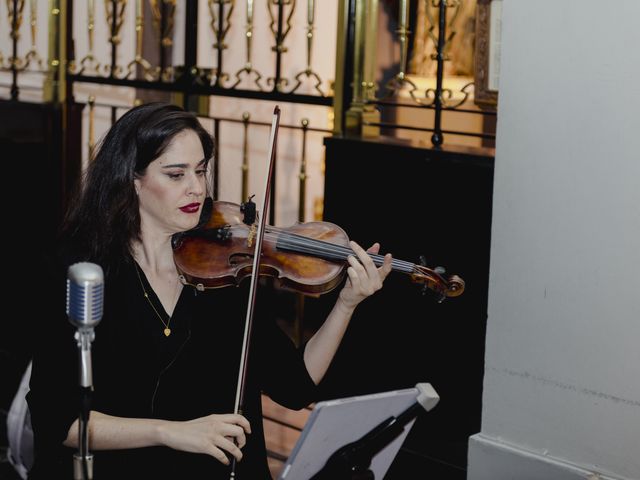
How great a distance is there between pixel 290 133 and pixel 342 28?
77.0 inches

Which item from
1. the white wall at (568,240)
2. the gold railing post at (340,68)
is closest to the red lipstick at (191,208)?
the white wall at (568,240)

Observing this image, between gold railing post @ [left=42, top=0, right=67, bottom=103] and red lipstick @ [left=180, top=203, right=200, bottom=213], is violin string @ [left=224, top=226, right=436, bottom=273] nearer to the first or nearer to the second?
red lipstick @ [left=180, top=203, right=200, bottom=213]

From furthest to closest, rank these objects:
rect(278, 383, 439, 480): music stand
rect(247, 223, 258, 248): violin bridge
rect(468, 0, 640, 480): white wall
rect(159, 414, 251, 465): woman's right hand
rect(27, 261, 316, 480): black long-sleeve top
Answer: rect(468, 0, 640, 480): white wall, rect(247, 223, 258, 248): violin bridge, rect(27, 261, 316, 480): black long-sleeve top, rect(159, 414, 251, 465): woman's right hand, rect(278, 383, 439, 480): music stand

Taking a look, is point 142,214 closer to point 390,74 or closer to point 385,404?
point 385,404

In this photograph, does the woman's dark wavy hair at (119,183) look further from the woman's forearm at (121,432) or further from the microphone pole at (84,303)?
the microphone pole at (84,303)

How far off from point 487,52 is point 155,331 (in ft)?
5.35

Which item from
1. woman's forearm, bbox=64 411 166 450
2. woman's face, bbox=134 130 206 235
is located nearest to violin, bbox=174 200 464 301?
woman's face, bbox=134 130 206 235

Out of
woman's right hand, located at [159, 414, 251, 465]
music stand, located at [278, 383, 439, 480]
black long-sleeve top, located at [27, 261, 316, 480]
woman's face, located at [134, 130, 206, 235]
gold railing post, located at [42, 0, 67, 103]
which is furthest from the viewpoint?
gold railing post, located at [42, 0, 67, 103]

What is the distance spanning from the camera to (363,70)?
3.89 metres

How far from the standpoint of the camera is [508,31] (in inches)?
114

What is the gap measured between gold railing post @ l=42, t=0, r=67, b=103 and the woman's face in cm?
274

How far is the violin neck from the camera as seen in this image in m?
2.39

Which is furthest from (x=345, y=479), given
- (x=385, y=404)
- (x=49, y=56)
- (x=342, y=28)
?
(x=49, y=56)

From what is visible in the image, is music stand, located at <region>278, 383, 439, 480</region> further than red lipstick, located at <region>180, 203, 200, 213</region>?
No
